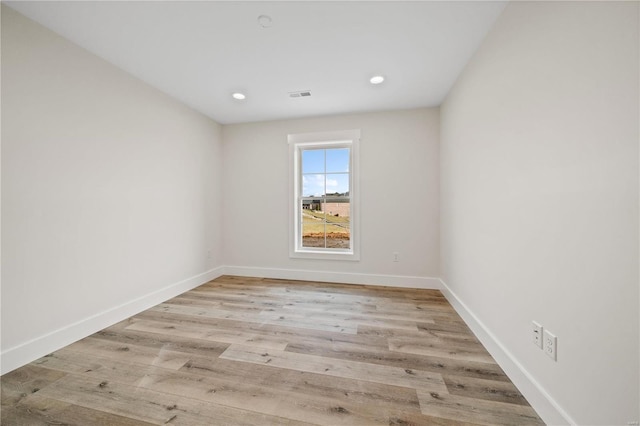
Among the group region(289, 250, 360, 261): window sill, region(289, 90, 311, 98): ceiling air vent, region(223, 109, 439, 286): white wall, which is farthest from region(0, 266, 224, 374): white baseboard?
region(289, 90, 311, 98): ceiling air vent

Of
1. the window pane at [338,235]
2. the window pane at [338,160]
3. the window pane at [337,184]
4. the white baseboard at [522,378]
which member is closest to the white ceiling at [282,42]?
the window pane at [338,160]

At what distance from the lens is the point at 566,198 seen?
1033 mm

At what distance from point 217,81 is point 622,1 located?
276 cm

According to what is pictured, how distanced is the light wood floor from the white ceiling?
2.40 m

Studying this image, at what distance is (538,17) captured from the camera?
47.7 inches

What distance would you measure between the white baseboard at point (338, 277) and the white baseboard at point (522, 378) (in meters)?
0.98

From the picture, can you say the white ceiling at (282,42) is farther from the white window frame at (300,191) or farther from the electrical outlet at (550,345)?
the electrical outlet at (550,345)

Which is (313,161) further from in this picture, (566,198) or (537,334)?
(537,334)

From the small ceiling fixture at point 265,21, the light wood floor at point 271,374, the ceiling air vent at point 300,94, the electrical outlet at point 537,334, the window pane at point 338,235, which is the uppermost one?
the ceiling air vent at point 300,94

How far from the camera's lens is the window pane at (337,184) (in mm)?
3418

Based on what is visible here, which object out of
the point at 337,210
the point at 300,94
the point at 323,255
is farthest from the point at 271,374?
the point at 300,94

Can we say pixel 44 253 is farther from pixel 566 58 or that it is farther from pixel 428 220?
pixel 428 220

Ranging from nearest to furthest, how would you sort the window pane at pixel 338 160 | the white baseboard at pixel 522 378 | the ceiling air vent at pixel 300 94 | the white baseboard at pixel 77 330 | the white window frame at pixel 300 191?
the white baseboard at pixel 522 378, the white baseboard at pixel 77 330, the ceiling air vent at pixel 300 94, the white window frame at pixel 300 191, the window pane at pixel 338 160

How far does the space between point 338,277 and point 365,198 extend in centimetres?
120
